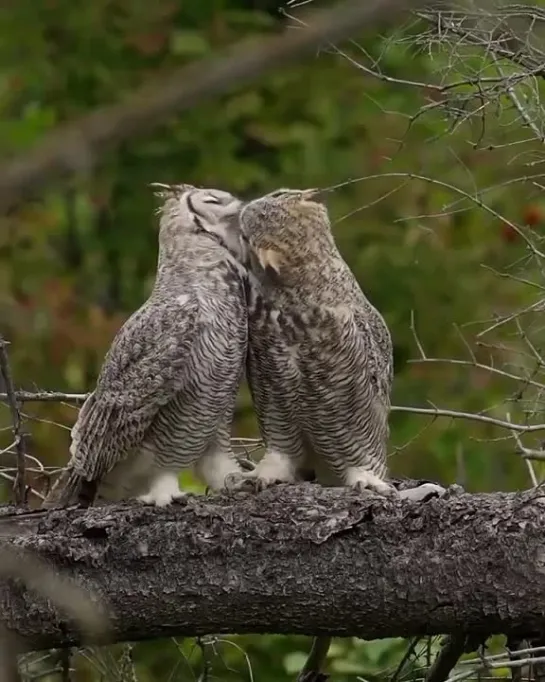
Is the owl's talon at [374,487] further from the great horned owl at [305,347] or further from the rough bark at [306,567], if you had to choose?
the rough bark at [306,567]

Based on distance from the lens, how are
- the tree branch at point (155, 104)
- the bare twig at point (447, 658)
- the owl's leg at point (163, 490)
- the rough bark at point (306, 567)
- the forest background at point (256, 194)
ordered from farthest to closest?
the forest background at point (256, 194)
the owl's leg at point (163, 490)
the bare twig at point (447, 658)
the rough bark at point (306, 567)
the tree branch at point (155, 104)

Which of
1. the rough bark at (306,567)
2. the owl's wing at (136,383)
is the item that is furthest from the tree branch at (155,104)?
the owl's wing at (136,383)

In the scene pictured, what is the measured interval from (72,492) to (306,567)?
778 mm

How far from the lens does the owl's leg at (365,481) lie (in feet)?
7.39

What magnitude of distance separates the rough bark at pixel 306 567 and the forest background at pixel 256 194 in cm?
180

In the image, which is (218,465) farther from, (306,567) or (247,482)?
(306,567)

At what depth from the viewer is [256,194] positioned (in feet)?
16.4

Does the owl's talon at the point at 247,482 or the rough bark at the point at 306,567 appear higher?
the rough bark at the point at 306,567

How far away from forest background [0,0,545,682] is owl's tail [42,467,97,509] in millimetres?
1319

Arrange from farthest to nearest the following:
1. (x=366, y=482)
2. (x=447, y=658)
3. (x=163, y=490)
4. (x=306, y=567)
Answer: (x=366, y=482) → (x=163, y=490) → (x=447, y=658) → (x=306, y=567)

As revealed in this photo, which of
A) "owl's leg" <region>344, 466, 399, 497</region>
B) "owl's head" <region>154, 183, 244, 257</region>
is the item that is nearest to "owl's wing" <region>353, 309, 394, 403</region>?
"owl's leg" <region>344, 466, 399, 497</region>

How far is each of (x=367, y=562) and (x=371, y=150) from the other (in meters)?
3.98

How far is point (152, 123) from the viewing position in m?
0.30

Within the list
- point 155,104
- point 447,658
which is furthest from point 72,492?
point 155,104
